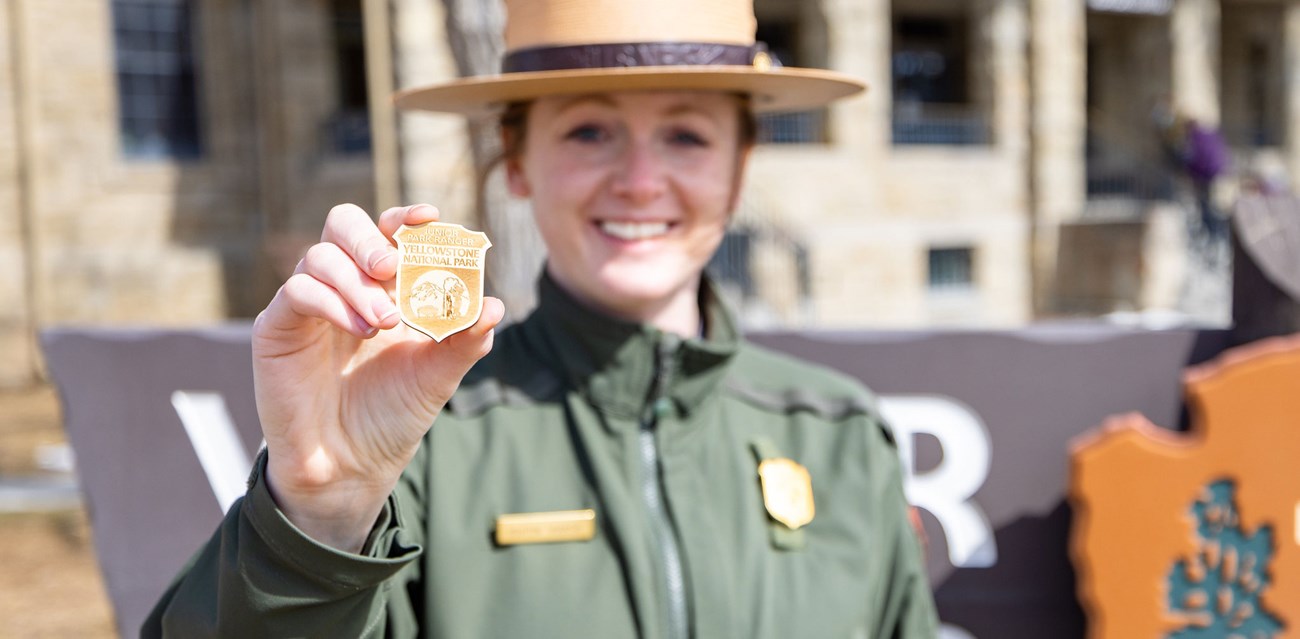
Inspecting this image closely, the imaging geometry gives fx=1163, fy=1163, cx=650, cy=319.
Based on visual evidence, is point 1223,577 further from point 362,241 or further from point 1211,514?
point 362,241

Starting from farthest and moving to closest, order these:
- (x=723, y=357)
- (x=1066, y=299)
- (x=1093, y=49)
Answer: (x=1093, y=49) < (x=1066, y=299) < (x=723, y=357)

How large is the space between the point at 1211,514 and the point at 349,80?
1621 centimetres

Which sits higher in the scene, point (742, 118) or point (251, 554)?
point (742, 118)

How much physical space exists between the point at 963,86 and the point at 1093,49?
88.2 inches

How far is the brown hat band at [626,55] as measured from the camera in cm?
196

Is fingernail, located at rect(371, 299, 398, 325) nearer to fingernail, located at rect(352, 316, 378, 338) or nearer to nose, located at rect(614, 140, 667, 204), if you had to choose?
fingernail, located at rect(352, 316, 378, 338)

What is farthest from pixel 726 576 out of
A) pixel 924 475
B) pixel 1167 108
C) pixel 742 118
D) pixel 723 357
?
pixel 1167 108

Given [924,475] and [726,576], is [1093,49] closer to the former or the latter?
[924,475]

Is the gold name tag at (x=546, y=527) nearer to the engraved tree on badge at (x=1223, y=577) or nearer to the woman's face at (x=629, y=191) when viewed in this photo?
the woman's face at (x=629, y=191)

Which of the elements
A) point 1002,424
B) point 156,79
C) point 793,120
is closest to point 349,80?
point 156,79

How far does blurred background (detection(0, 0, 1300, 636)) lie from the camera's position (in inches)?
512

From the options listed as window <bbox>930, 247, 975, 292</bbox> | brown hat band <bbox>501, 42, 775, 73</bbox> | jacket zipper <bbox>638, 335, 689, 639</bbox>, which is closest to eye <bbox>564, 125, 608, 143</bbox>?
brown hat band <bbox>501, 42, 775, 73</bbox>

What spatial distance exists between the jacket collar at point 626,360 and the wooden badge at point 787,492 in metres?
0.17

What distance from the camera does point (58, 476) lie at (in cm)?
797
